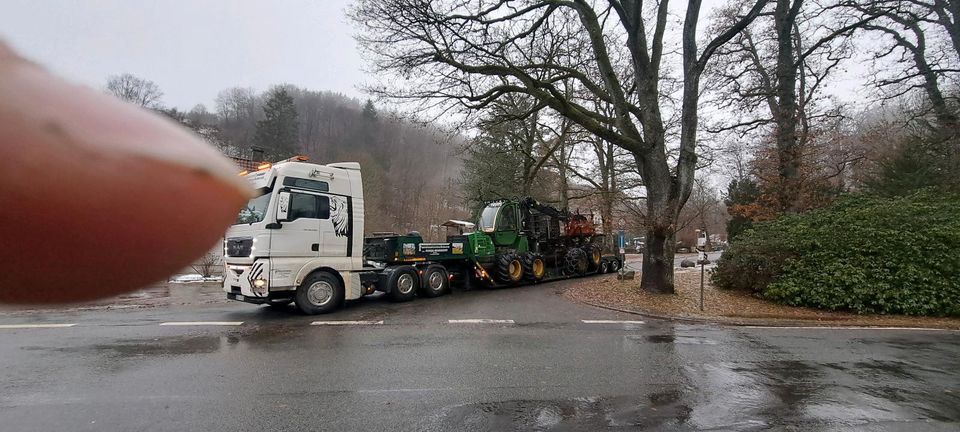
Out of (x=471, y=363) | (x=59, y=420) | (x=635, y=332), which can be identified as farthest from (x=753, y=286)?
(x=59, y=420)

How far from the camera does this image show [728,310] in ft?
37.3

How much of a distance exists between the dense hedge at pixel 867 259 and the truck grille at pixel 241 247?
40.7 ft

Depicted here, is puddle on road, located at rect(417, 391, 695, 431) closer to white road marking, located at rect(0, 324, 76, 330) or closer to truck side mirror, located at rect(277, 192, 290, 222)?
truck side mirror, located at rect(277, 192, 290, 222)

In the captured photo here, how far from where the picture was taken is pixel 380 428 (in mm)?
4184

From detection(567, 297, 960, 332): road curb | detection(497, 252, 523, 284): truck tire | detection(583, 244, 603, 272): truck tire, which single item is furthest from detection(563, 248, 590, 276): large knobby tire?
detection(567, 297, 960, 332): road curb

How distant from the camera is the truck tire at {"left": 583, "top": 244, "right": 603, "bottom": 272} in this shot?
67.5 feet

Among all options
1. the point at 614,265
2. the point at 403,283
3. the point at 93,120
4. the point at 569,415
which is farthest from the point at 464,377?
the point at 614,265

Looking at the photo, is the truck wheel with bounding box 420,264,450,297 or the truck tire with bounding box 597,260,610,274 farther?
the truck tire with bounding box 597,260,610,274

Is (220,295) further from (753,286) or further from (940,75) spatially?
(940,75)

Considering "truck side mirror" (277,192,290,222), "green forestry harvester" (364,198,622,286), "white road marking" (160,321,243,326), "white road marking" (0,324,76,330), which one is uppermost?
"truck side mirror" (277,192,290,222)

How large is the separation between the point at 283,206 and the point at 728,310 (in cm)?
1022

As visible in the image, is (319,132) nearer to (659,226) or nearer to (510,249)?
(659,226)

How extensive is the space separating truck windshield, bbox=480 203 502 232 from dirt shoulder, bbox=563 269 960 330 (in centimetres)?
358

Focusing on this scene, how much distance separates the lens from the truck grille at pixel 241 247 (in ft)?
30.9
